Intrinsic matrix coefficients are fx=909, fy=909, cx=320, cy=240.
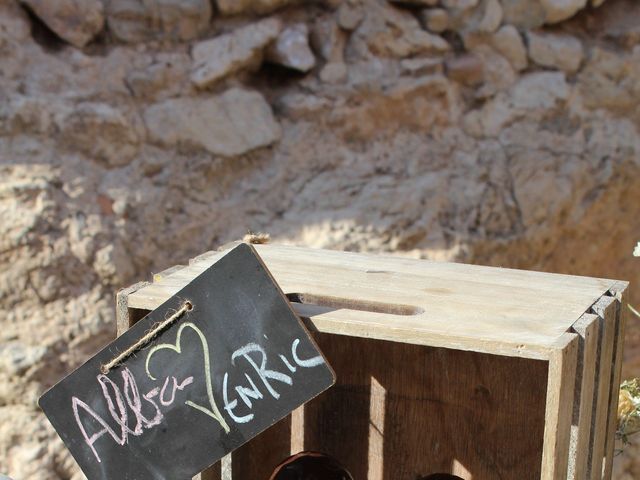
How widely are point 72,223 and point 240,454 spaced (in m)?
1.09

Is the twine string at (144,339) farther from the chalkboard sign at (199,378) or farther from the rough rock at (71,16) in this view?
the rough rock at (71,16)

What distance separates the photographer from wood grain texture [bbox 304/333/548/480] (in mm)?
1253

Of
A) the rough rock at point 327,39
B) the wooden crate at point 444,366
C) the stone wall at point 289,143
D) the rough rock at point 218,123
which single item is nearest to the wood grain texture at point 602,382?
the wooden crate at point 444,366

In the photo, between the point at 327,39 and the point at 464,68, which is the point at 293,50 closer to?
the point at 327,39

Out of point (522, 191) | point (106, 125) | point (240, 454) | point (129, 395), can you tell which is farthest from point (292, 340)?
point (522, 191)

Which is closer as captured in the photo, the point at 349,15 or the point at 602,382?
the point at 602,382

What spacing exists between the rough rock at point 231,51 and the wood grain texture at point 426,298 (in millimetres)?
1305

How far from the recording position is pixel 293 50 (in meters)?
2.64

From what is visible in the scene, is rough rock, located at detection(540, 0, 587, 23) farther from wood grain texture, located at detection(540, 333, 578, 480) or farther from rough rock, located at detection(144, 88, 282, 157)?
wood grain texture, located at detection(540, 333, 578, 480)

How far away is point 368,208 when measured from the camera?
8.50ft

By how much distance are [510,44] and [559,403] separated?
215 centimetres

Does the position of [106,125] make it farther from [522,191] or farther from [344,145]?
[522,191]

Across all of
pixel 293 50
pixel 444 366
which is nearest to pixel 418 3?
pixel 293 50

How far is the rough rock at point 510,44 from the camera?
2.89 metres
